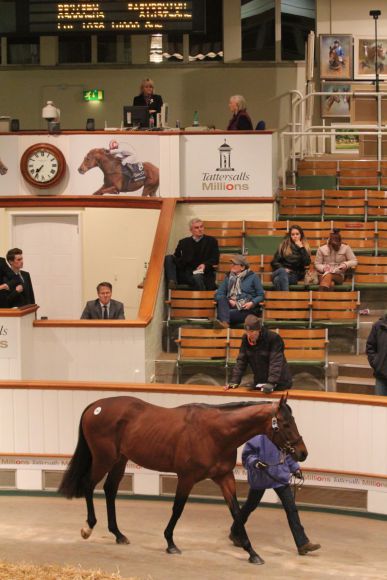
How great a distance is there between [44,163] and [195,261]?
316 cm

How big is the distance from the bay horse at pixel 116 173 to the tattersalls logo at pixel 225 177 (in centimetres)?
71

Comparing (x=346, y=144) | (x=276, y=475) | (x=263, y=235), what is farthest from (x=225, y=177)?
(x=276, y=475)

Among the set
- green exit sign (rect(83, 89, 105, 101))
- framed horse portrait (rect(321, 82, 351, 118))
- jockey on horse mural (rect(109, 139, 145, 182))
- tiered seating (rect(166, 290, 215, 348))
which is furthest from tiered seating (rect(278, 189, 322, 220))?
green exit sign (rect(83, 89, 105, 101))

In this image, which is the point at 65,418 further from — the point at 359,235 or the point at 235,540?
the point at 359,235

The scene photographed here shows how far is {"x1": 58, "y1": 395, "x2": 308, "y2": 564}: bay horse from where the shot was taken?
34.6ft

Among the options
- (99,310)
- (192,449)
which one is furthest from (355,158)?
(192,449)

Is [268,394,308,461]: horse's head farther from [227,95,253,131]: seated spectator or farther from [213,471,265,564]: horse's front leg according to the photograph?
[227,95,253,131]: seated spectator

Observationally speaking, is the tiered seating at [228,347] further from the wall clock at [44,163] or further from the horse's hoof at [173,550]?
the wall clock at [44,163]

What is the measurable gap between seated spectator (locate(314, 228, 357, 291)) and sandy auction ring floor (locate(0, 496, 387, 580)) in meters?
4.62

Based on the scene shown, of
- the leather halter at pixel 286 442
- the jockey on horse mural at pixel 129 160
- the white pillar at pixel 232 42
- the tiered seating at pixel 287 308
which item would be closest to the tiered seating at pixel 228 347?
the tiered seating at pixel 287 308

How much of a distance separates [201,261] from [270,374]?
15.6 feet

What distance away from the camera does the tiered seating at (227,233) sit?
17.4 m

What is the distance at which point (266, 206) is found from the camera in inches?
712

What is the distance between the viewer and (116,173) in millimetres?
18125
